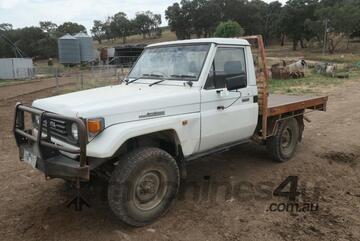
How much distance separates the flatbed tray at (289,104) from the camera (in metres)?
5.98

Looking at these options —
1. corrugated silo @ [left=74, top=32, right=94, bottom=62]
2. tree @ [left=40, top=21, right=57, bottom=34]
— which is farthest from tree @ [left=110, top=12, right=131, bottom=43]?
corrugated silo @ [left=74, top=32, right=94, bottom=62]

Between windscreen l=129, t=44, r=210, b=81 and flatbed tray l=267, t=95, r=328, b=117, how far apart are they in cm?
157

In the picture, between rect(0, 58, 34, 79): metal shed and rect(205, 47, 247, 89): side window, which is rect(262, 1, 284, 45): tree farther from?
rect(205, 47, 247, 89): side window

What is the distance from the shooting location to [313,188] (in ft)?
17.7

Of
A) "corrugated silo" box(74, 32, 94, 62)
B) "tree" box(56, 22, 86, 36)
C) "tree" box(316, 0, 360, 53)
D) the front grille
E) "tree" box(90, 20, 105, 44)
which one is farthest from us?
"tree" box(90, 20, 105, 44)

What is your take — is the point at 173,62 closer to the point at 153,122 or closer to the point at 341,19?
the point at 153,122

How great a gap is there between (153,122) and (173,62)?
4.31 feet

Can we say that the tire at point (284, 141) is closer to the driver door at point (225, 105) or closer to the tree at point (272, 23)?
the driver door at point (225, 105)

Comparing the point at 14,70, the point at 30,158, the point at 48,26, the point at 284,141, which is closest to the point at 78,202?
the point at 30,158

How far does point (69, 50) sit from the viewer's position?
46219 millimetres

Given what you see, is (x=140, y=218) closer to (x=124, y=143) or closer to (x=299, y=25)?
(x=124, y=143)

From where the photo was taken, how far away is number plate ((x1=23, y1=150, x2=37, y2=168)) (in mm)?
4219

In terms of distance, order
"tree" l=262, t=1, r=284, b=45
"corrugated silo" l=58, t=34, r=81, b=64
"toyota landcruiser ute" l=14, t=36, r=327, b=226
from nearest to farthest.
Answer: "toyota landcruiser ute" l=14, t=36, r=327, b=226 → "corrugated silo" l=58, t=34, r=81, b=64 → "tree" l=262, t=1, r=284, b=45

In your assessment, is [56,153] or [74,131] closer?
[74,131]
